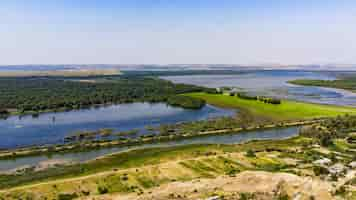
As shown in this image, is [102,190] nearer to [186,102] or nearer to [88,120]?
[88,120]

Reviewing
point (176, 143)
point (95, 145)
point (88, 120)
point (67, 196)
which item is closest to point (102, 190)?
point (67, 196)

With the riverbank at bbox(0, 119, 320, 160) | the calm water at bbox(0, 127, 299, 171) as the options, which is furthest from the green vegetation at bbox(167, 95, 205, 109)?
the calm water at bbox(0, 127, 299, 171)

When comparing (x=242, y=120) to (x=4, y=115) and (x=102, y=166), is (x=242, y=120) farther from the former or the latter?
(x=4, y=115)

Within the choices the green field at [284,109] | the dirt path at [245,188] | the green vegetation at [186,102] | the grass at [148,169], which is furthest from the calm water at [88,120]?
the dirt path at [245,188]

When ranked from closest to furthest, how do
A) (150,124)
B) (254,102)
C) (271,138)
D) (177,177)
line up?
(177,177) → (271,138) → (150,124) → (254,102)

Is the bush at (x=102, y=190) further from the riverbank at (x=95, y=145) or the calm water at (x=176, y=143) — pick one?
the riverbank at (x=95, y=145)

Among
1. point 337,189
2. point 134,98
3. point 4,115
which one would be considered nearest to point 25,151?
point 4,115
